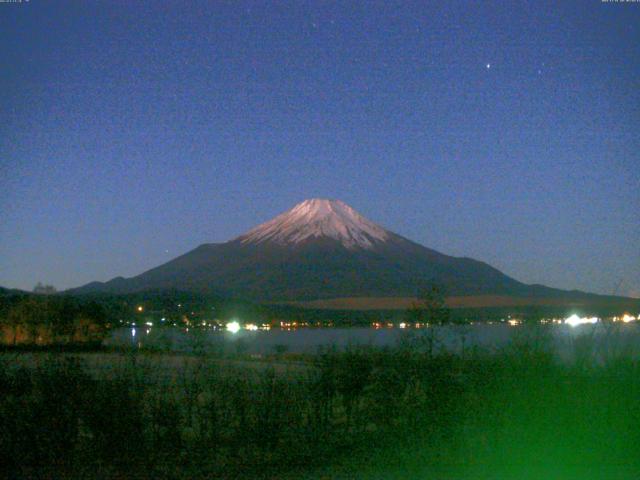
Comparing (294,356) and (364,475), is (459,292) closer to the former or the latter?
(294,356)

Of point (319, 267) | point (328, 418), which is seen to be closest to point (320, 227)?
point (319, 267)

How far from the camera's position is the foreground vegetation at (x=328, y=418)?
29.9ft

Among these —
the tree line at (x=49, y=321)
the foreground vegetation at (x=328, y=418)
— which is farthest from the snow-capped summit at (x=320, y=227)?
the foreground vegetation at (x=328, y=418)

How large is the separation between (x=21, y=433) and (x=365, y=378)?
17.1 feet

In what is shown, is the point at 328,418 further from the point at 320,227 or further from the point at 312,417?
the point at 320,227

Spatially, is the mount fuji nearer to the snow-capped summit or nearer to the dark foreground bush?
the snow-capped summit

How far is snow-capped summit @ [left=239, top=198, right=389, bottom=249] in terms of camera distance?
8449cm

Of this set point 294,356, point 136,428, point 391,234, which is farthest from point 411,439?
point 391,234

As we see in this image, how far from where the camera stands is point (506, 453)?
9977 mm

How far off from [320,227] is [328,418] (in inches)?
3020

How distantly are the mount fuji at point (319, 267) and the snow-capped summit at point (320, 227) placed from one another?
99 mm

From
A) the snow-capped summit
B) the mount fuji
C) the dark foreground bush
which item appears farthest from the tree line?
the snow-capped summit

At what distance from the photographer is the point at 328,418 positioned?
11188mm

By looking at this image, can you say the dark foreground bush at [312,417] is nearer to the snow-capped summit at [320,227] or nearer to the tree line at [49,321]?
the tree line at [49,321]
